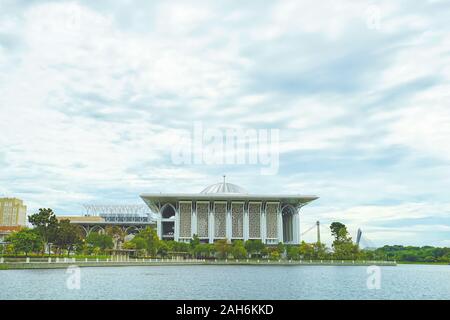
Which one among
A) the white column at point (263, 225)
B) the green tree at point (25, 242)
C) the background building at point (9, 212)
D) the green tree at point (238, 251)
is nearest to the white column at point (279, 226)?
the white column at point (263, 225)

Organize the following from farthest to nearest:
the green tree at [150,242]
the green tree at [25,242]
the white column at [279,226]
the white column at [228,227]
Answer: the white column at [279,226] < the white column at [228,227] < the green tree at [150,242] < the green tree at [25,242]

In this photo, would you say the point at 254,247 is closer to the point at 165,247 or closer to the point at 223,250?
the point at 223,250

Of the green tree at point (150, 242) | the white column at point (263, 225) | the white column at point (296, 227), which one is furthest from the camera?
the white column at point (296, 227)

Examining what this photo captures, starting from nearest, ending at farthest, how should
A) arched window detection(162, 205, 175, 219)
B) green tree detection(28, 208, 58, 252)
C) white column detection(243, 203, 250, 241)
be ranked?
green tree detection(28, 208, 58, 252)
white column detection(243, 203, 250, 241)
arched window detection(162, 205, 175, 219)

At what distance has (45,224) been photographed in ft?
220

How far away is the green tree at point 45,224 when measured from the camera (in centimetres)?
6581

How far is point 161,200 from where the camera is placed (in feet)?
378

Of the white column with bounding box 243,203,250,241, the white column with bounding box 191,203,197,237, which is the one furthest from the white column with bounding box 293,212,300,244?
the white column with bounding box 191,203,197,237

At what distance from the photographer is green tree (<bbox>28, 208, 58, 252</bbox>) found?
6581 centimetres

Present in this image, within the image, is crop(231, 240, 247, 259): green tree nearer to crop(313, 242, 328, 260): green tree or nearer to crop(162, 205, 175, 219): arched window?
crop(313, 242, 328, 260): green tree

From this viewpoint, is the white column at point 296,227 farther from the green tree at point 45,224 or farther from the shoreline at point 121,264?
the green tree at point 45,224

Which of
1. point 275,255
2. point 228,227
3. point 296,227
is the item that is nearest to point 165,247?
point 275,255
